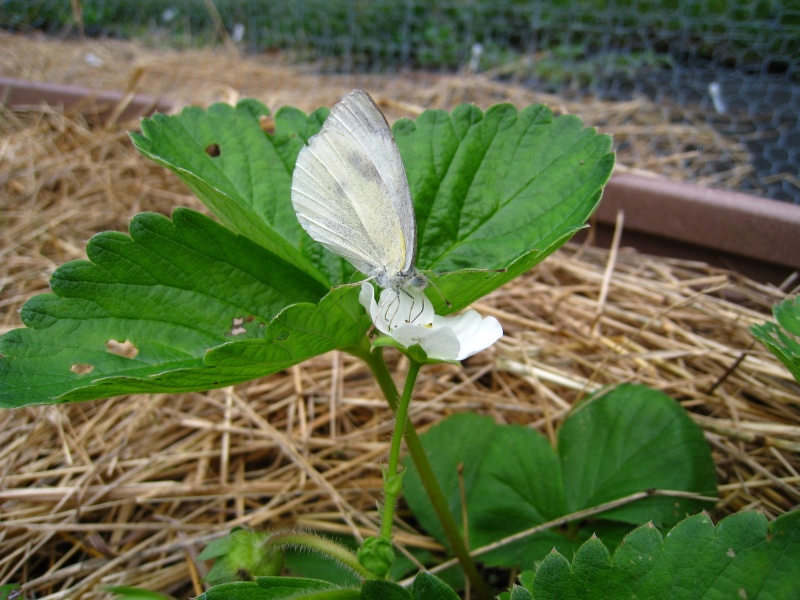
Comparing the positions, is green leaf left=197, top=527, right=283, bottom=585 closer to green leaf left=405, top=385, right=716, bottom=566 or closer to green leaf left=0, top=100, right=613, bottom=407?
green leaf left=0, top=100, right=613, bottom=407

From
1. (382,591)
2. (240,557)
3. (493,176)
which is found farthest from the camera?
(493,176)

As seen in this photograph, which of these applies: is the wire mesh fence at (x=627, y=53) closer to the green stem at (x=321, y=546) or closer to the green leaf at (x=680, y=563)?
the green leaf at (x=680, y=563)

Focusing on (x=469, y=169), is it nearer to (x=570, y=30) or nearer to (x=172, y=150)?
(x=172, y=150)

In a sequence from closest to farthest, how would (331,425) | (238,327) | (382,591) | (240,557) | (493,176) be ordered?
(382,591) < (240,557) < (238,327) < (493,176) < (331,425)

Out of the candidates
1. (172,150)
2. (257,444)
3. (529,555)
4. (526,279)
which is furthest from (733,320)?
(172,150)

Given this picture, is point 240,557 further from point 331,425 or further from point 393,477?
point 331,425

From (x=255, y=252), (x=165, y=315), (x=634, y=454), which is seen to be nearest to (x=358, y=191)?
(x=255, y=252)

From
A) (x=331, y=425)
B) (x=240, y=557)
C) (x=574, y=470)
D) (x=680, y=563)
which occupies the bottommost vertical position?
(x=331, y=425)
